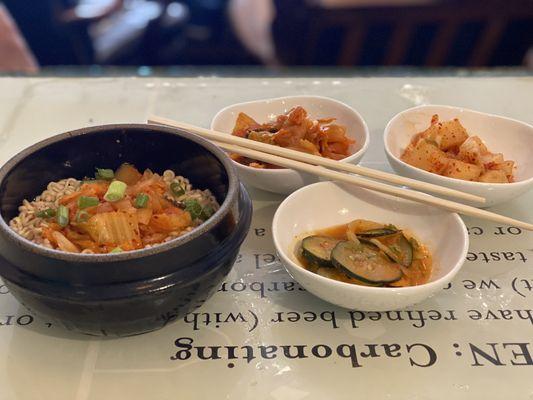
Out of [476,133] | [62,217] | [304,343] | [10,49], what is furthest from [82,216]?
[10,49]

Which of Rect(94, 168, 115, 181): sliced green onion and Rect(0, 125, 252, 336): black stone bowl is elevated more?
Rect(0, 125, 252, 336): black stone bowl

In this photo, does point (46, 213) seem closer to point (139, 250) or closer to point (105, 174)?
point (105, 174)

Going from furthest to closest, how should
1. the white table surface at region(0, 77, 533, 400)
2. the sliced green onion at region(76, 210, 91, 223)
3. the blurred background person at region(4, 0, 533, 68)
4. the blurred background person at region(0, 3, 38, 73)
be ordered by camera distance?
1. the blurred background person at region(4, 0, 533, 68)
2. the blurred background person at region(0, 3, 38, 73)
3. the sliced green onion at region(76, 210, 91, 223)
4. the white table surface at region(0, 77, 533, 400)

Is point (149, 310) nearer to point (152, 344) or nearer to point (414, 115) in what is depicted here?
point (152, 344)

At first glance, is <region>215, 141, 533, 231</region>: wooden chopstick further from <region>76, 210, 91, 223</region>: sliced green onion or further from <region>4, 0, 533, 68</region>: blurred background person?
<region>4, 0, 533, 68</region>: blurred background person

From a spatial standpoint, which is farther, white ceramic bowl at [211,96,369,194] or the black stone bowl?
→ white ceramic bowl at [211,96,369,194]

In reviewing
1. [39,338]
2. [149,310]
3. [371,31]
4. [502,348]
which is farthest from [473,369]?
[371,31]

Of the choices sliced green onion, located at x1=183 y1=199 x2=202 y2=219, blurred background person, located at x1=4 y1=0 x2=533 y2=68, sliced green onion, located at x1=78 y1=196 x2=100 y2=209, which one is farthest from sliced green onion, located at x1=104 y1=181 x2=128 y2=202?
blurred background person, located at x1=4 y1=0 x2=533 y2=68
